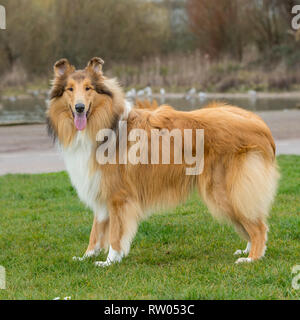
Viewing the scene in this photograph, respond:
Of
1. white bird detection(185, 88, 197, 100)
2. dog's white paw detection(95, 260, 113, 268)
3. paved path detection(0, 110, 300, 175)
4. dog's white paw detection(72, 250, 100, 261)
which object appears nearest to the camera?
dog's white paw detection(95, 260, 113, 268)

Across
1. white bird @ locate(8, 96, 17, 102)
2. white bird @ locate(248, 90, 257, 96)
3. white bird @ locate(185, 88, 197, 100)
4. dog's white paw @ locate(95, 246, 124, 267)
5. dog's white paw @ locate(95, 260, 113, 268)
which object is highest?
dog's white paw @ locate(95, 246, 124, 267)

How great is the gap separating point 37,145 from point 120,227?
814 cm

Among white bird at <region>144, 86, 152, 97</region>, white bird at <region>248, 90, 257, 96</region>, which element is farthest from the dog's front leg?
white bird at <region>144, 86, 152, 97</region>

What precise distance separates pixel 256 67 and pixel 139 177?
28812mm

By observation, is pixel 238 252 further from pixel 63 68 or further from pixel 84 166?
pixel 63 68

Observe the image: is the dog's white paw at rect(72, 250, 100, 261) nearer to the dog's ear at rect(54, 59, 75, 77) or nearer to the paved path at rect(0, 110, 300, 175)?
the dog's ear at rect(54, 59, 75, 77)

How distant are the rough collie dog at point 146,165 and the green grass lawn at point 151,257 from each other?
1.11ft

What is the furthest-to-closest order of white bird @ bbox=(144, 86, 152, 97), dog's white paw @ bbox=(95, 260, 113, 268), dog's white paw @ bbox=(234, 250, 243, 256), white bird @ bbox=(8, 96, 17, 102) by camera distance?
white bird @ bbox=(8, 96, 17, 102) → white bird @ bbox=(144, 86, 152, 97) → dog's white paw @ bbox=(234, 250, 243, 256) → dog's white paw @ bbox=(95, 260, 113, 268)

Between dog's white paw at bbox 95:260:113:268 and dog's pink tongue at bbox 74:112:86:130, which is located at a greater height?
dog's pink tongue at bbox 74:112:86:130

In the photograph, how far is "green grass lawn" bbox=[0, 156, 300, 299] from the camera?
3.93m

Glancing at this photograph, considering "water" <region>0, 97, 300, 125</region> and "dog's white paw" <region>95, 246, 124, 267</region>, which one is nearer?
"dog's white paw" <region>95, 246, 124, 267</region>

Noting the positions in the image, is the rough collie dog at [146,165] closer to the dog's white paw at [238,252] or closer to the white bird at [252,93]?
the dog's white paw at [238,252]

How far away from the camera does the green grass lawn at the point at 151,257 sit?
3930 millimetres
